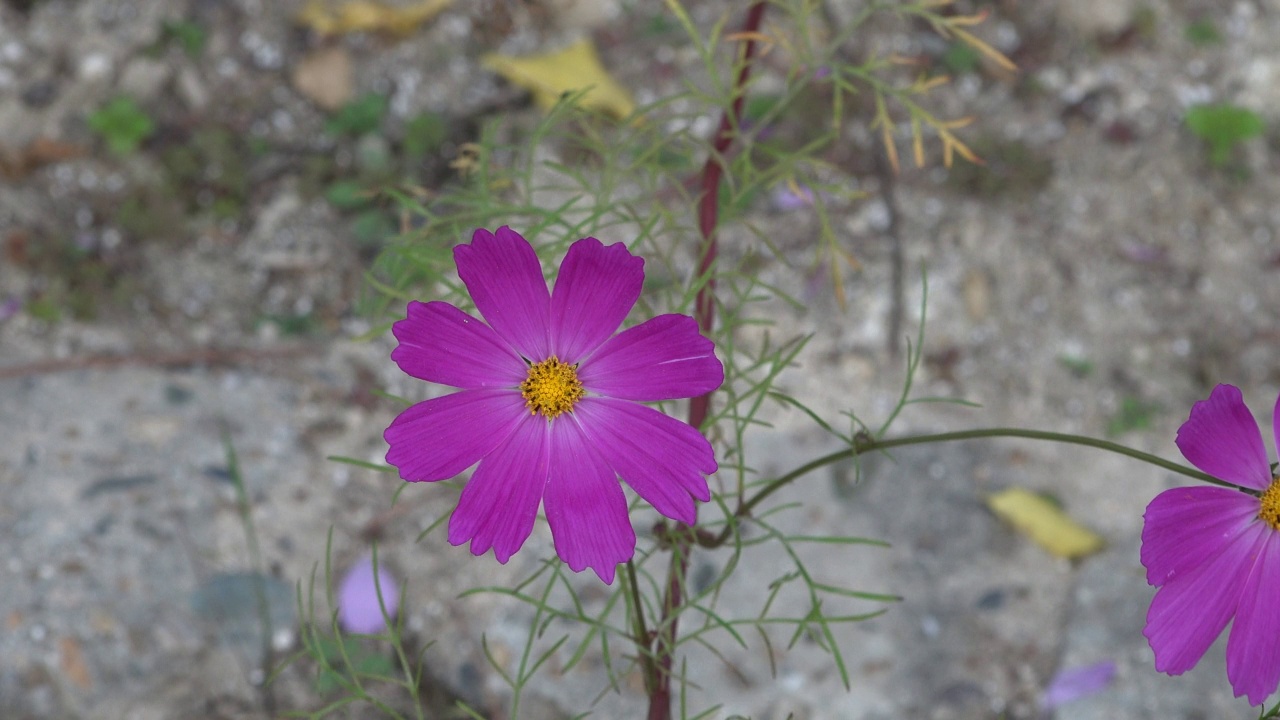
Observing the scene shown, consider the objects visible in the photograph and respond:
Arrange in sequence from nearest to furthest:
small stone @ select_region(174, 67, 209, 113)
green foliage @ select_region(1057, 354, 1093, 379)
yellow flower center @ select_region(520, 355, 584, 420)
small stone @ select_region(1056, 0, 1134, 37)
A: yellow flower center @ select_region(520, 355, 584, 420) → green foliage @ select_region(1057, 354, 1093, 379) → small stone @ select_region(174, 67, 209, 113) → small stone @ select_region(1056, 0, 1134, 37)

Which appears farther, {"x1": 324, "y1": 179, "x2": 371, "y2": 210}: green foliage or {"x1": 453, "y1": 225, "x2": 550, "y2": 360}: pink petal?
{"x1": 324, "y1": 179, "x2": 371, "y2": 210}: green foliage

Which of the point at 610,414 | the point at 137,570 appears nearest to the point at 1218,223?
the point at 610,414

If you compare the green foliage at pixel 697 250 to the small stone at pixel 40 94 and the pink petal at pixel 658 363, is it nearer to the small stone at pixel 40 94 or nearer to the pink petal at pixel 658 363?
the pink petal at pixel 658 363

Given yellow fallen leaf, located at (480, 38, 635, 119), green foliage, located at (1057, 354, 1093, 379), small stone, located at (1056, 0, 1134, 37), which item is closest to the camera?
green foliage, located at (1057, 354, 1093, 379)

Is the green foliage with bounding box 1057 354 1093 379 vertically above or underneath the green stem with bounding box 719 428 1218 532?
above

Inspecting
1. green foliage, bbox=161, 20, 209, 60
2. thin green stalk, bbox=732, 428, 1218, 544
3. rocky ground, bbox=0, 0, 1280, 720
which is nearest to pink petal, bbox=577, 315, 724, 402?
thin green stalk, bbox=732, 428, 1218, 544

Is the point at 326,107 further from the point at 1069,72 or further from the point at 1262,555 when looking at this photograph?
the point at 1262,555

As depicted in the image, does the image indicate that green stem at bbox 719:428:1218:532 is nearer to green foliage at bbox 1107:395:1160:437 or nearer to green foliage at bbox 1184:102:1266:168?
green foliage at bbox 1107:395:1160:437

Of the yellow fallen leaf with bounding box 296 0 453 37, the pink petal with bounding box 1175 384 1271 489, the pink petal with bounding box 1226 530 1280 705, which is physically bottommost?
the pink petal with bounding box 1226 530 1280 705

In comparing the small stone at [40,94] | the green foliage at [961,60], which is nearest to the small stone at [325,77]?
the small stone at [40,94]
